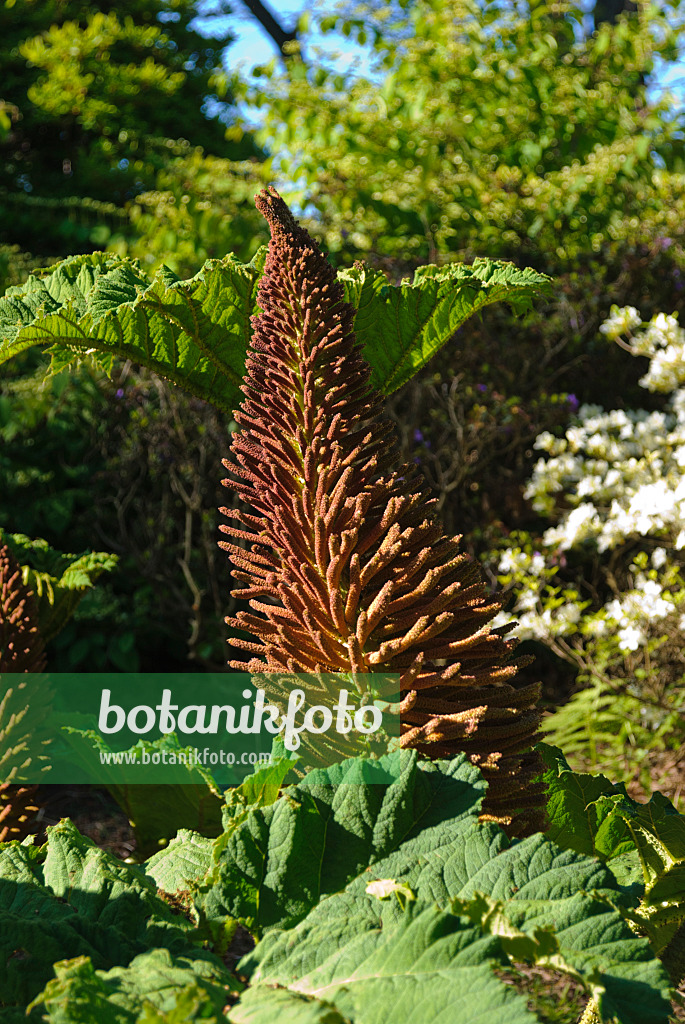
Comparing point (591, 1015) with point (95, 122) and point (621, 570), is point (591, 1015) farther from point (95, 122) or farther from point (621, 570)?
point (95, 122)

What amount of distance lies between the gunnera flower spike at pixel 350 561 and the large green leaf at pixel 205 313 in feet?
0.70

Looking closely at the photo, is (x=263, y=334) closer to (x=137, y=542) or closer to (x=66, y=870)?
(x=66, y=870)

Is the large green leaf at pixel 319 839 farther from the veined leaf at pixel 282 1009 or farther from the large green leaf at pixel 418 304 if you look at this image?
the large green leaf at pixel 418 304

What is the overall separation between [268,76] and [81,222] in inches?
78.4

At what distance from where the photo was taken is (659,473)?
3.28 meters

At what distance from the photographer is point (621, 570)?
3.90 m

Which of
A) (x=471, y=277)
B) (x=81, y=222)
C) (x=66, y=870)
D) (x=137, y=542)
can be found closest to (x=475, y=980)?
(x=66, y=870)

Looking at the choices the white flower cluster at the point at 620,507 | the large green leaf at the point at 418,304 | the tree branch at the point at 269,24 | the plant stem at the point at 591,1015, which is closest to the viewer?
the plant stem at the point at 591,1015

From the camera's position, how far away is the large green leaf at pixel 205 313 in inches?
56.4

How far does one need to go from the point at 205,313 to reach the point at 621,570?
2.92 metres

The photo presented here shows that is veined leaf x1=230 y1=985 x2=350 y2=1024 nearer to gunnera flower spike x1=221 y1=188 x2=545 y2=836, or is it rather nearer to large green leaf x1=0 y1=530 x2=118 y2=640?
gunnera flower spike x1=221 y1=188 x2=545 y2=836

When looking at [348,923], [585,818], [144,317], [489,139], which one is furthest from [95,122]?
[348,923]

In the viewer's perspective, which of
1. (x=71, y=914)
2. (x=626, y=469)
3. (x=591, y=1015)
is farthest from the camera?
(x=626, y=469)

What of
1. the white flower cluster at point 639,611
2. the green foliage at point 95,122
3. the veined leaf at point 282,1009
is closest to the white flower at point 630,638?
the white flower cluster at point 639,611
